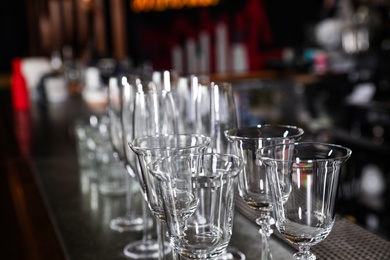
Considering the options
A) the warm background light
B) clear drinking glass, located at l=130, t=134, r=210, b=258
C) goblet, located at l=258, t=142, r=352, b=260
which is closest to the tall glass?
clear drinking glass, located at l=130, t=134, r=210, b=258

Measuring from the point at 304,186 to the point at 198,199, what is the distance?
6.0 inches

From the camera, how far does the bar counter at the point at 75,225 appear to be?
113cm

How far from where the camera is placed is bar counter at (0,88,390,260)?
1.13 metres

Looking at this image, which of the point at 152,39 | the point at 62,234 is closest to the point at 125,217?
the point at 62,234

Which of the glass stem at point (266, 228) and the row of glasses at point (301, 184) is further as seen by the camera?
the glass stem at point (266, 228)

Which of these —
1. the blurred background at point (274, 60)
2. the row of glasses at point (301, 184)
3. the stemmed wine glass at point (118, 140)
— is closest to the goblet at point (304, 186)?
the row of glasses at point (301, 184)

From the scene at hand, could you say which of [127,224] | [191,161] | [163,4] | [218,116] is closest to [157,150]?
[191,161]

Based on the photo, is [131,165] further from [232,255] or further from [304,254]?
[304,254]

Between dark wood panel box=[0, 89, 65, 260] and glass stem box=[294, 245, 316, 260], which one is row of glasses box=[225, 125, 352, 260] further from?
dark wood panel box=[0, 89, 65, 260]

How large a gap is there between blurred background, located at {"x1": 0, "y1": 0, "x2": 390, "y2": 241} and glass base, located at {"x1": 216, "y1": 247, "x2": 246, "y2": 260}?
1.24m

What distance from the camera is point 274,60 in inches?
229

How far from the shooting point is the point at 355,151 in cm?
416

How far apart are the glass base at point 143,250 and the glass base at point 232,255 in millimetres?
121

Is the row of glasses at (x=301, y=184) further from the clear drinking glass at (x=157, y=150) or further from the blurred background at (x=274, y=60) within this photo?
the blurred background at (x=274, y=60)
